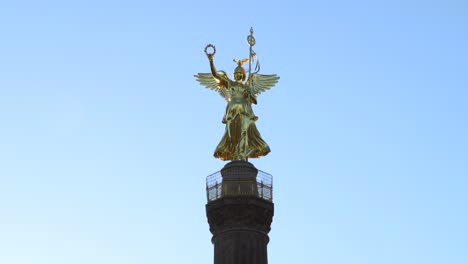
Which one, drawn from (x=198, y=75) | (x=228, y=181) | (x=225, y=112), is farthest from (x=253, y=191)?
(x=198, y=75)

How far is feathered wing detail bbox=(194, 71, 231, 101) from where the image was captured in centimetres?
6144

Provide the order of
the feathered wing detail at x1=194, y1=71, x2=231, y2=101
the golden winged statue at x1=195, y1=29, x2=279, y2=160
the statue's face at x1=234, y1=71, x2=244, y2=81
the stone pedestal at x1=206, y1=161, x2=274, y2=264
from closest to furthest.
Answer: the stone pedestal at x1=206, y1=161, x2=274, y2=264
the golden winged statue at x1=195, y1=29, x2=279, y2=160
the feathered wing detail at x1=194, y1=71, x2=231, y2=101
the statue's face at x1=234, y1=71, x2=244, y2=81

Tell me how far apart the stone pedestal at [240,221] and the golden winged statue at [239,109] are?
9.29 feet

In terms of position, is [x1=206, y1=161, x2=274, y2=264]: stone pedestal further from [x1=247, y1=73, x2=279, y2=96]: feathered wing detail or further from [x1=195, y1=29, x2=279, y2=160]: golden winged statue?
[x1=247, y1=73, x2=279, y2=96]: feathered wing detail

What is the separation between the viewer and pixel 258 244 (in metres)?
54.8

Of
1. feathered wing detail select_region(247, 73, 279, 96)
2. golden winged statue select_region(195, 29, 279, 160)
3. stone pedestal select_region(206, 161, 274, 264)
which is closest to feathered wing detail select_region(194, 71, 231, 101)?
golden winged statue select_region(195, 29, 279, 160)

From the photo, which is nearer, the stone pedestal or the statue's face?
the stone pedestal

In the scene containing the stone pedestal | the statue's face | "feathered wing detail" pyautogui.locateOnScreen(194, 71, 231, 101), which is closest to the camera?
the stone pedestal

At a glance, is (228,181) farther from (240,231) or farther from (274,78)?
(274,78)

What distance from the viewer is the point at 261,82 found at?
62.8m

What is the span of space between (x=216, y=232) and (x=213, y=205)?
1.61 metres

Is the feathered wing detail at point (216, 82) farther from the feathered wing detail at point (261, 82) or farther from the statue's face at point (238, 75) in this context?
the feathered wing detail at point (261, 82)

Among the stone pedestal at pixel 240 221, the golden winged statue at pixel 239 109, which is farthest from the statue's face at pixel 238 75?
the stone pedestal at pixel 240 221

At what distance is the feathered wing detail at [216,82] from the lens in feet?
202
